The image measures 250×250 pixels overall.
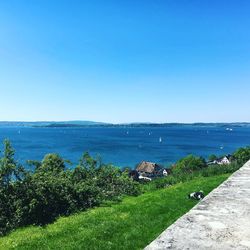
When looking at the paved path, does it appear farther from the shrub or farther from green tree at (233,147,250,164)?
green tree at (233,147,250,164)

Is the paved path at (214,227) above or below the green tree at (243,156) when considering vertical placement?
above

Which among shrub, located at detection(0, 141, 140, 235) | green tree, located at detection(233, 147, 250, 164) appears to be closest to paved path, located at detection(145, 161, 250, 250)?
shrub, located at detection(0, 141, 140, 235)

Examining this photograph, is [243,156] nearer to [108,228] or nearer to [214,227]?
[108,228]

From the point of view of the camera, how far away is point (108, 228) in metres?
9.88

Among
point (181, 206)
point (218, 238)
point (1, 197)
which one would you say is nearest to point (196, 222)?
point (218, 238)

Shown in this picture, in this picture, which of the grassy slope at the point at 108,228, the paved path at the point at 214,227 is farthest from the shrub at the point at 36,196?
the paved path at the point at 214,227

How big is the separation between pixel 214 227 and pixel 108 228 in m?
5.93

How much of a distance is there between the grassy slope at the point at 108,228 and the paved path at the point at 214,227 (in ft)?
11.8

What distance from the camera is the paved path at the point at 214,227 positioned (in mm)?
3756

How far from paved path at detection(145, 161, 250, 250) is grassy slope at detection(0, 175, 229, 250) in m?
3.60

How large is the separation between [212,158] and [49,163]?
1777 inches

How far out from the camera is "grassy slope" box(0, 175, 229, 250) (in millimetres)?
8859

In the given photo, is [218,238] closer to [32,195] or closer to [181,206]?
[181,206]

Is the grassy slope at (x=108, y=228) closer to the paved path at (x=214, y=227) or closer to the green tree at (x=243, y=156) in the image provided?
the paved path at (x=214, y=227)
